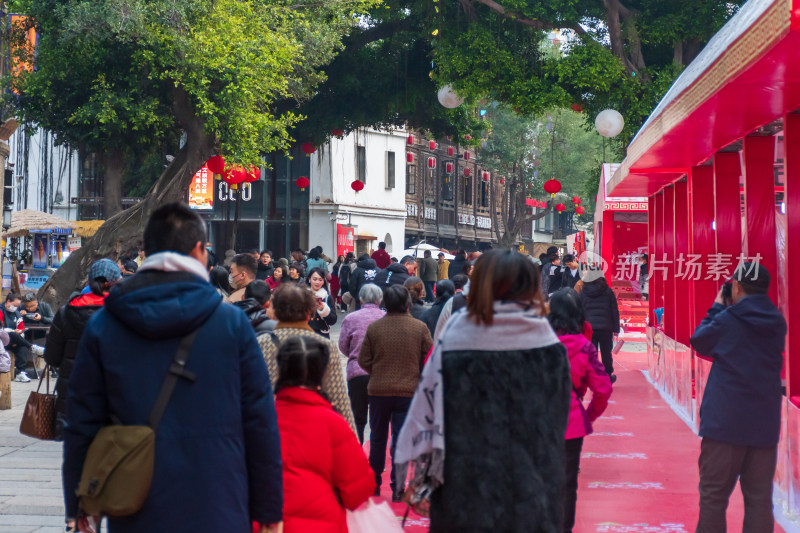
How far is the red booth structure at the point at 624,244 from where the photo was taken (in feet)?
76.1

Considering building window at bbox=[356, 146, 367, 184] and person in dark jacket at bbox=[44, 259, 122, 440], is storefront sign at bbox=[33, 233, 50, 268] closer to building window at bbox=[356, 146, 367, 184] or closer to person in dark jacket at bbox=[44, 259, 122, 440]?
building window at bbox=[356, 146, 367, 184]

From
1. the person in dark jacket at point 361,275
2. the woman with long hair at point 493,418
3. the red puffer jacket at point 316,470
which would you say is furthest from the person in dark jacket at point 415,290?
the person in dark jacket at point 361,275

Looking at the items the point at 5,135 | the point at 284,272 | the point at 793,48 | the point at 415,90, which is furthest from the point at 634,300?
the point at 793,48

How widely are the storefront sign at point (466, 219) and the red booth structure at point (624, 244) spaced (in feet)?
97.6

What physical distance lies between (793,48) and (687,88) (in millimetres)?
2422

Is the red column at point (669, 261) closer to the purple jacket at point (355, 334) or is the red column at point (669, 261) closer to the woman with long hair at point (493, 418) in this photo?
the purple jacket at point (355, 334)

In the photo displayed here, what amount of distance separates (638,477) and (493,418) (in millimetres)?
5448

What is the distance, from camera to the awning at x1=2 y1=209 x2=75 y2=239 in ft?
84.6

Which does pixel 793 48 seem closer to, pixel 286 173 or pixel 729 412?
pixel 729 412

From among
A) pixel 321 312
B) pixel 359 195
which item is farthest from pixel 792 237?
pixel 359 195

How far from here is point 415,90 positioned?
23.4 m

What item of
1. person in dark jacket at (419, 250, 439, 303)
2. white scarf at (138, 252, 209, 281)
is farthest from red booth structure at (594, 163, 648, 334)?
white scarf at (138, 252, 209, 281)

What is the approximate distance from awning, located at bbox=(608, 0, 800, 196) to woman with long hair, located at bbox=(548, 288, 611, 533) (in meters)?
1.77

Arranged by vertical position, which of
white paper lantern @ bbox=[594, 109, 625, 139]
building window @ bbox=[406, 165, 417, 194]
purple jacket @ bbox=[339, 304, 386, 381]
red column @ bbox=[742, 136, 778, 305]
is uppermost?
building window @ bbox=[406, 165, 417, 194]
